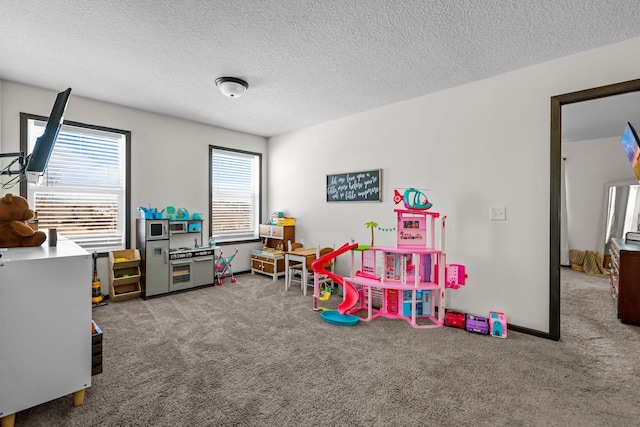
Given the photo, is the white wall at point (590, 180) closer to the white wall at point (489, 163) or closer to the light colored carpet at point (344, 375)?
the light colored carpet at point (344, 375)

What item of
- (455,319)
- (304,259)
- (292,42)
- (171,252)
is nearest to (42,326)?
(292,42)

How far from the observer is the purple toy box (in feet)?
9.29

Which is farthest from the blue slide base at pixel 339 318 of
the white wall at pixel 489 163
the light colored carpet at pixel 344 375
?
the white wall at pixel 489 163

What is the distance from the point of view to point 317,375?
2117mm

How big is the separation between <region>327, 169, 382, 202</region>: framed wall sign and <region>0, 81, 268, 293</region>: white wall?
76.6 inches

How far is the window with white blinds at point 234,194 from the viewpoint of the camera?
5.10m

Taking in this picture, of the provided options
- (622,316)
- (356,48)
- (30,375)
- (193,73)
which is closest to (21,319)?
(30,375)

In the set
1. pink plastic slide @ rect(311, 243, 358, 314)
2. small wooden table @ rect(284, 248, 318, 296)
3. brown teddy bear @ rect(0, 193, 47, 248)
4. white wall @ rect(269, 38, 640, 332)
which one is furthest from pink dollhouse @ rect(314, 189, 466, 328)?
brown teddy bear @ rect(0, 193, 47, 248)

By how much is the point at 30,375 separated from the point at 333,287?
3256mm

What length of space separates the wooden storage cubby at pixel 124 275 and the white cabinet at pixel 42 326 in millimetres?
2265

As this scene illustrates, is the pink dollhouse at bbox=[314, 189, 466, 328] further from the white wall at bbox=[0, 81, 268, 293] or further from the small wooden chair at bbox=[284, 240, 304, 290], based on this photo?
the white wall at bbox=[0, 81, 268, 293]

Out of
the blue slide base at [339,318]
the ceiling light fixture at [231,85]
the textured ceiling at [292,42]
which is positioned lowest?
the blue slide base at [339,318]

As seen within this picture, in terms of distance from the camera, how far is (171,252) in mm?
4191

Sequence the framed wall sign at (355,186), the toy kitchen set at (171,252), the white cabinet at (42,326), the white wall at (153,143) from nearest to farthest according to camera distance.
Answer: the white cabinet at (42,326) < the white wall at (153,143) < the toy kitchen set at (171,252) < the framed wall sign at (355,186)
